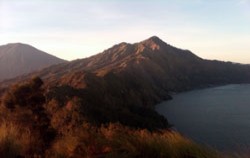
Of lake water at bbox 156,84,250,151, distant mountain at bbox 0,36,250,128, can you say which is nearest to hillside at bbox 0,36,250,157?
distant mountain at bbox 0,36,250,128

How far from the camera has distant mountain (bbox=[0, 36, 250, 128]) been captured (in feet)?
268

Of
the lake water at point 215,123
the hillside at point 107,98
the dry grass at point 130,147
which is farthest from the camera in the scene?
the lake water at point 215,123

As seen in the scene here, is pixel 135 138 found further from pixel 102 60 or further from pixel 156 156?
pixel 102 60

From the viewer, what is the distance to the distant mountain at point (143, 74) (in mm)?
81625

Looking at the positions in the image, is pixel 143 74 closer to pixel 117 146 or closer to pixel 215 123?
pixel 215 123

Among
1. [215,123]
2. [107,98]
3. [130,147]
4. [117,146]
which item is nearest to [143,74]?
[107,98]

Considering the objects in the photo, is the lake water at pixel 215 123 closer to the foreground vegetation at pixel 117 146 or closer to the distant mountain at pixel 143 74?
the distant mountain at pixel 143 74

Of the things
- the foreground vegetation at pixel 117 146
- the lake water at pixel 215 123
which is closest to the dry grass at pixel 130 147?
the foreground vegetation at pixel 117 146

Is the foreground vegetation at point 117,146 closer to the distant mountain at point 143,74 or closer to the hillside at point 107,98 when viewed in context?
the hillside at point 107,98

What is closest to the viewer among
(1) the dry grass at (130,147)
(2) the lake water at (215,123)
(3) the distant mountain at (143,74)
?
(1) the dry grass at (130,147)

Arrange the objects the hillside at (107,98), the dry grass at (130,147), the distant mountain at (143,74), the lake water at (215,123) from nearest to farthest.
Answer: the dry grass at (130,147), the hillside at (107,98), the lake water at (215,123), the distant mountain at (143,74)

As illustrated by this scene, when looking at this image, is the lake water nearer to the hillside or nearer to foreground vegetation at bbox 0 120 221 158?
the hillside

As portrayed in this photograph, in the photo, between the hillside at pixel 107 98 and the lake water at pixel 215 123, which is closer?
the hillside at pixel 107 98

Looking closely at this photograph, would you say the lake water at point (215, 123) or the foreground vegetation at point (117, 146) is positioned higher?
the foreground vegetation at point (117, 146)
